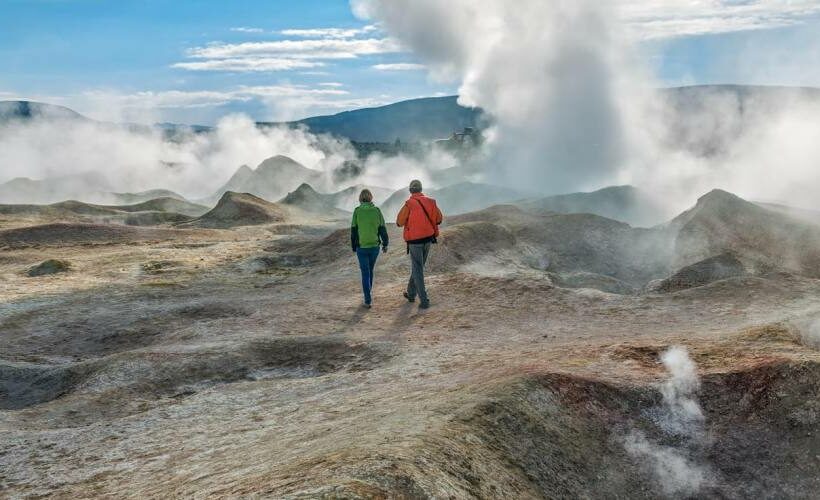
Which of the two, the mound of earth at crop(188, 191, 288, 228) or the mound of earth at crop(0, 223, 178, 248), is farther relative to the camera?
the mound of earth at crop(188, 191, 288, 228)

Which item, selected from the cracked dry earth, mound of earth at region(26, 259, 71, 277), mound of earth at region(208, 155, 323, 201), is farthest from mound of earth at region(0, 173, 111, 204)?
the cracked dry earth

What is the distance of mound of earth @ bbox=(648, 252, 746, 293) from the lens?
21.6 m

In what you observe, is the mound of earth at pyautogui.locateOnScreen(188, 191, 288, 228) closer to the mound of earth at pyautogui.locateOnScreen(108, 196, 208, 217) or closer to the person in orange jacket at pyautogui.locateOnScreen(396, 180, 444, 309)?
the mound of earth at pyautogui.locateOnScreen(108, 196, 208, 217)

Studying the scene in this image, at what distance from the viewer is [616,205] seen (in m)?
53.8

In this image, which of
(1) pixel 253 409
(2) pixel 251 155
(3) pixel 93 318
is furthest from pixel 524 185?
(2) pixel 251 155

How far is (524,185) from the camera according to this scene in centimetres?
8950

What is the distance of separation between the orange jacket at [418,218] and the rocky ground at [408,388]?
2.00 meters

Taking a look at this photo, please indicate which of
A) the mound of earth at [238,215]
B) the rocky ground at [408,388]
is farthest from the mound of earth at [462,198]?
the rocky ground at [408,388]

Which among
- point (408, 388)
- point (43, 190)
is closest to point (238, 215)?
point (408, 388)

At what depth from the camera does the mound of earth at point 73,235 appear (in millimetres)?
38562

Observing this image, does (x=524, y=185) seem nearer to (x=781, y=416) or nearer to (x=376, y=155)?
(x=376, y=155)

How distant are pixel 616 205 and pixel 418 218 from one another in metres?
40.1

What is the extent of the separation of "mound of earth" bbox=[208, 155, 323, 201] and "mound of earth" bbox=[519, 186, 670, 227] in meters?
59.6

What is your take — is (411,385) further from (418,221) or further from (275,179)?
(275,179)
